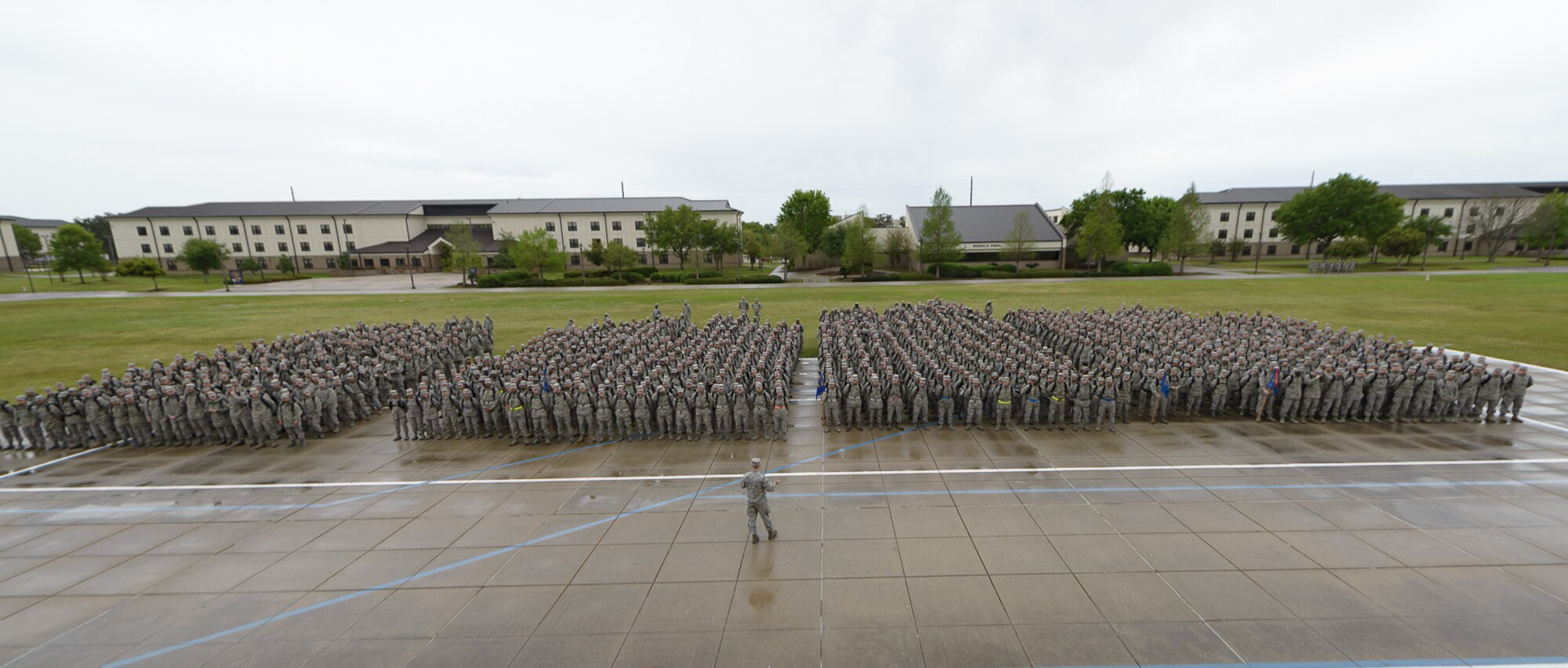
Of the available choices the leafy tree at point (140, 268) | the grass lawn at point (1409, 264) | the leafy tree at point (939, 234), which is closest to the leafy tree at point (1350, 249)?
the grass lawn at point (1409, 264)

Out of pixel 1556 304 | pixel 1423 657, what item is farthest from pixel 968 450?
pixel 1556 304

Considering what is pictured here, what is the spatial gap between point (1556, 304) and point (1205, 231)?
124 feet

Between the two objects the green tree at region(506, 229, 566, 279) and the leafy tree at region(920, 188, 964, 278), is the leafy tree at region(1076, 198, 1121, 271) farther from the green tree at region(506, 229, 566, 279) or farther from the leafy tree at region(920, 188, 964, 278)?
the green tree at region(506, 229, 566, 279)

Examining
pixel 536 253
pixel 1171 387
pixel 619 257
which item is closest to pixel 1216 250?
pixel 1171 387

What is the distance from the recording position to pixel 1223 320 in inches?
881

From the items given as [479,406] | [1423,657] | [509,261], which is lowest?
[1423,657]

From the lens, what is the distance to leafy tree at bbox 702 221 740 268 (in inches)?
2447

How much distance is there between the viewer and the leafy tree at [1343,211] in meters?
56.4

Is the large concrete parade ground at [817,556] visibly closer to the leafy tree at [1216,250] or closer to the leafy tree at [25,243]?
the leafy tree at [1216,250]

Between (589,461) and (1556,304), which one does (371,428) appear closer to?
(589,461)

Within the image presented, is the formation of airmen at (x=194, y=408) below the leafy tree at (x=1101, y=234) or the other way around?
below

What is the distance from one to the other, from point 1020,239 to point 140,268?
311 ft

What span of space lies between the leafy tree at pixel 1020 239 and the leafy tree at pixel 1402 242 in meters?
33.9

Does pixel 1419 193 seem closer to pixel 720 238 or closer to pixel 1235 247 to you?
pixel 1235 247
